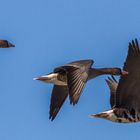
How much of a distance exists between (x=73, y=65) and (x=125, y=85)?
1.23 metres

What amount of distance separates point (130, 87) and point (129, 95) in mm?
132

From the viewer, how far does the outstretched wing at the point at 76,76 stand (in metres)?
11.8

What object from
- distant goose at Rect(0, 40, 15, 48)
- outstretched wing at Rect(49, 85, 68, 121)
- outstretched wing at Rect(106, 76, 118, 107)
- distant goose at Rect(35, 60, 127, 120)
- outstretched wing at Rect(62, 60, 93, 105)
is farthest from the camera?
outstretched wing at Rect(49, 85, 68, 121)

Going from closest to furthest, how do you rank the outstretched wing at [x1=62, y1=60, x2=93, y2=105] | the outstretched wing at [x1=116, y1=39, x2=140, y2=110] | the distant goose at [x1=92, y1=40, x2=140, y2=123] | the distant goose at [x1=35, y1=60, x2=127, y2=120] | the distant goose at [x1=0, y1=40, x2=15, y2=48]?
the outstretched wing at [x1=62, y1=60, x2=93, y2=105]
the distant goose at [x1=35, y1=60, x2=127, y2=120]
the distant goose at [x1=92, y1=40, x2=140, y2=123]
the outstretched wing at [x1=116, y1=39, x2=140, y2=110]
the distant goose at [x1=0, y1=40, x2=15, y2=48]

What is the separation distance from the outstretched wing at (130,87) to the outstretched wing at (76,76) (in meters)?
0.90

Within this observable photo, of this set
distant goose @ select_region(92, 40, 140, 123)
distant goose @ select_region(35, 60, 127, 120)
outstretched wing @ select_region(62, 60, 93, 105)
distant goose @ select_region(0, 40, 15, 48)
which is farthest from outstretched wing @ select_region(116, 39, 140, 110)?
distant goose @ select_region(0, 40, 15, 48)

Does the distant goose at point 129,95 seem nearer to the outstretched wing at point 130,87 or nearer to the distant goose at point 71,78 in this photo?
the outstretched wing at point 130,87

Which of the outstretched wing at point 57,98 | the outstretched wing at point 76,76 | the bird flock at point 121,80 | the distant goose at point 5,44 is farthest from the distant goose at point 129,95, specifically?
the distant goose at point 5,44

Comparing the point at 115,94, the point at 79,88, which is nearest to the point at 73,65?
the point at 79,88

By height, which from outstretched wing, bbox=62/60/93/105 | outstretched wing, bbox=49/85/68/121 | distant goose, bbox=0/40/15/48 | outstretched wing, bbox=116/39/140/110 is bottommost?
outstretched wing, bbox=49/85/68/121

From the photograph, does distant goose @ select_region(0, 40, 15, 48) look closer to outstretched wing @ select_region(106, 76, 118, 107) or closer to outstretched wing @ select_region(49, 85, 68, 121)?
outstretched wing @ select_region(49, 85, 68, 121)

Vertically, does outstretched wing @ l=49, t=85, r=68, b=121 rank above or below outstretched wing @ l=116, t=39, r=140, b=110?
below

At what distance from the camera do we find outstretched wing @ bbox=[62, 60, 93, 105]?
38.6 ft

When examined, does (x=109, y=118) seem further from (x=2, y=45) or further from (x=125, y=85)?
(x=2, y=45)
